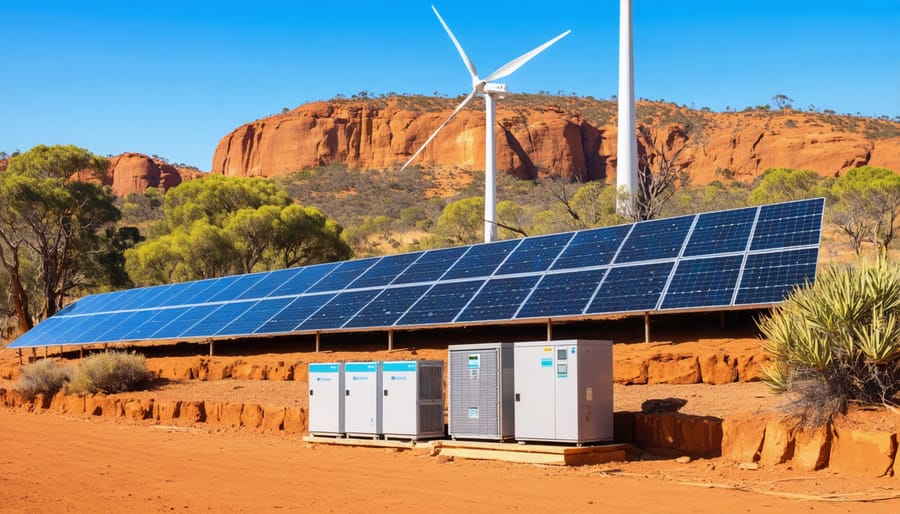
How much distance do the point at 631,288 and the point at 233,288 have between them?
18250 mm

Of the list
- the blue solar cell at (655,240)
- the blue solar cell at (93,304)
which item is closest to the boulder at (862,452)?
the blue solar cell at (655,240)

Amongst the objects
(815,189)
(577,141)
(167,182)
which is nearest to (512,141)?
(577,141)

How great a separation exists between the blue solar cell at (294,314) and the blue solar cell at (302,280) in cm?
133

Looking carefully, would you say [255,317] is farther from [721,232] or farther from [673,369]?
[673,369]

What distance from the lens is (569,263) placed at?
945 inches

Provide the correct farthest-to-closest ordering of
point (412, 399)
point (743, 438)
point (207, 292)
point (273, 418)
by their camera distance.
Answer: point (207, 292) → point (273, 418) → point (412, 399) → point (743, 438)

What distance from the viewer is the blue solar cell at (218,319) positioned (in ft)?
97.8

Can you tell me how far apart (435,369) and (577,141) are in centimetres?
13602

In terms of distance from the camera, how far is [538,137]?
148125 millimetres

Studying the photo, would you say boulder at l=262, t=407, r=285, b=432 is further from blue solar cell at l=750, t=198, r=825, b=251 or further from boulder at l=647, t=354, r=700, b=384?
blue solar cell at l=750, t=198, r=825, b=251

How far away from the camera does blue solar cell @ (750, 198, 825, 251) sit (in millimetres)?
20281

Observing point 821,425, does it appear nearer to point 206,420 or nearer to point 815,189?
point 206,420

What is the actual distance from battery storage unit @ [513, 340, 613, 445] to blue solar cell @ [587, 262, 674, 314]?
4.26 metres

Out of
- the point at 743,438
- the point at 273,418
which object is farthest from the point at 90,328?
the point at 743,438
